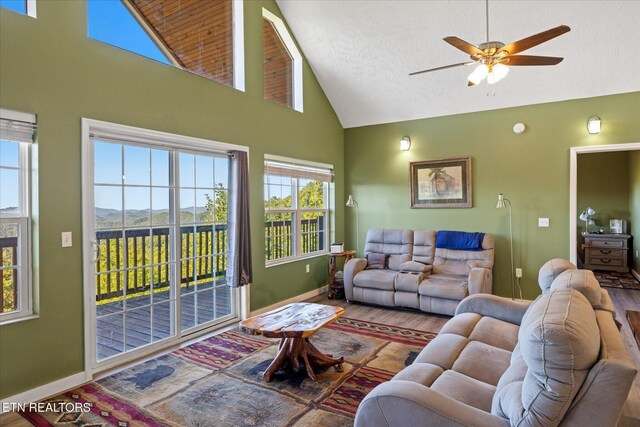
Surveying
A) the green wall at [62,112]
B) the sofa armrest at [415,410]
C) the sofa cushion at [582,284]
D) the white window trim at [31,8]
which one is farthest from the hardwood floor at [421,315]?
the white window trim at [31,8]

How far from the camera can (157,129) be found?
11.5 feet

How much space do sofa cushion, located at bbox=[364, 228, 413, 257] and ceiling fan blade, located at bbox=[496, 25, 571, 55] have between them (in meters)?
3.14

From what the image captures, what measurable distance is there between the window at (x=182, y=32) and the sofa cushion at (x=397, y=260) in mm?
3143

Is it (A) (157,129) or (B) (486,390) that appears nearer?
(B) (486,390)

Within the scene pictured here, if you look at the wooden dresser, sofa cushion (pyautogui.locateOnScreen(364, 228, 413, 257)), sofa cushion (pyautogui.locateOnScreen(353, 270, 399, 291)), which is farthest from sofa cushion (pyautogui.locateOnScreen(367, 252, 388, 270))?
the wooden dresser

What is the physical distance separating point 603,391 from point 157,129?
3651 millimetres

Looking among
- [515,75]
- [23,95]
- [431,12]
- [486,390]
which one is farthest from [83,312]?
[515,75]

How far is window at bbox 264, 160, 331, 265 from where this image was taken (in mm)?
5000

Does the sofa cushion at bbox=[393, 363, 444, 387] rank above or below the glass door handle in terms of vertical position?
below

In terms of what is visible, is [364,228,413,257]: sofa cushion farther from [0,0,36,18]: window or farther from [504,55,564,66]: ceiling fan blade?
[0,0,36,18]: window

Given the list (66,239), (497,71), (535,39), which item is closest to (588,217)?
(497,71)

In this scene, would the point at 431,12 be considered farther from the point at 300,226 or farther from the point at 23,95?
the point at 23,95

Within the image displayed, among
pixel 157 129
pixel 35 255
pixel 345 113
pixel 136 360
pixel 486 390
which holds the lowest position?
pixel 136 360

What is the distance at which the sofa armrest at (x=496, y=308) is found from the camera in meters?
2.92
